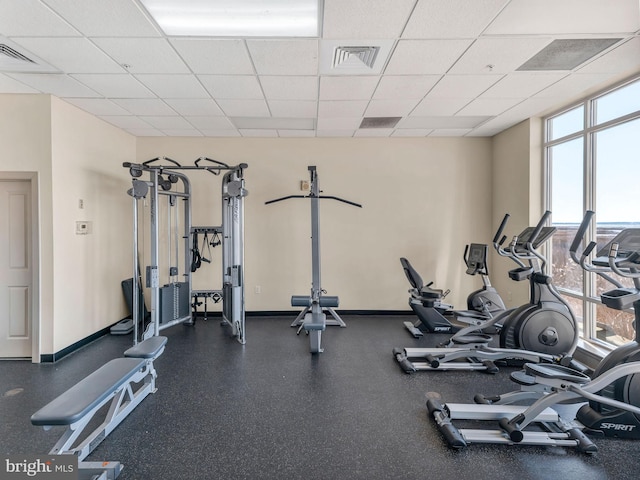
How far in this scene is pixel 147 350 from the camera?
2.73m

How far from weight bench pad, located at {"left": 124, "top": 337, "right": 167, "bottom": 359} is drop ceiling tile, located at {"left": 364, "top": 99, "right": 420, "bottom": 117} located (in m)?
3.46

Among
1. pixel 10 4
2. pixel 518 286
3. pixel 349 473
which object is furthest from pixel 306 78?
pixel 518 286

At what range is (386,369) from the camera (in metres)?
3.40

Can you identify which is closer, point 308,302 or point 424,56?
point 424,56

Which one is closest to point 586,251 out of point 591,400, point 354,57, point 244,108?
point 591,400

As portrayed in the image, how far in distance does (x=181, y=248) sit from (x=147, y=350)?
2.70 meters

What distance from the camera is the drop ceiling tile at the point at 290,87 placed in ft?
10.5

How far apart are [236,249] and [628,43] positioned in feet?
14.5

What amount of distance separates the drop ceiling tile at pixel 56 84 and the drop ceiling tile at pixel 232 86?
4.34 ft

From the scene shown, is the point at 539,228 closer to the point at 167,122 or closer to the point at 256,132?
the point at 256,132

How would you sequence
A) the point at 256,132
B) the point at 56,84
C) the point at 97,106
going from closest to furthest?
the point at 56,84 → the point at 97,106 → the point at 256,132

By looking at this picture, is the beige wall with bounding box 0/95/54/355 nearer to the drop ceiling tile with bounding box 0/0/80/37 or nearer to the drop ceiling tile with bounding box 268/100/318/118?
the drop ceiling tile with bounding box 0/0/80/37

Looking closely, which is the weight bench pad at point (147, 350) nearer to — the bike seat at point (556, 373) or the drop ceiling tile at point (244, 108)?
the drop ceiling tile at point (244, 108)
